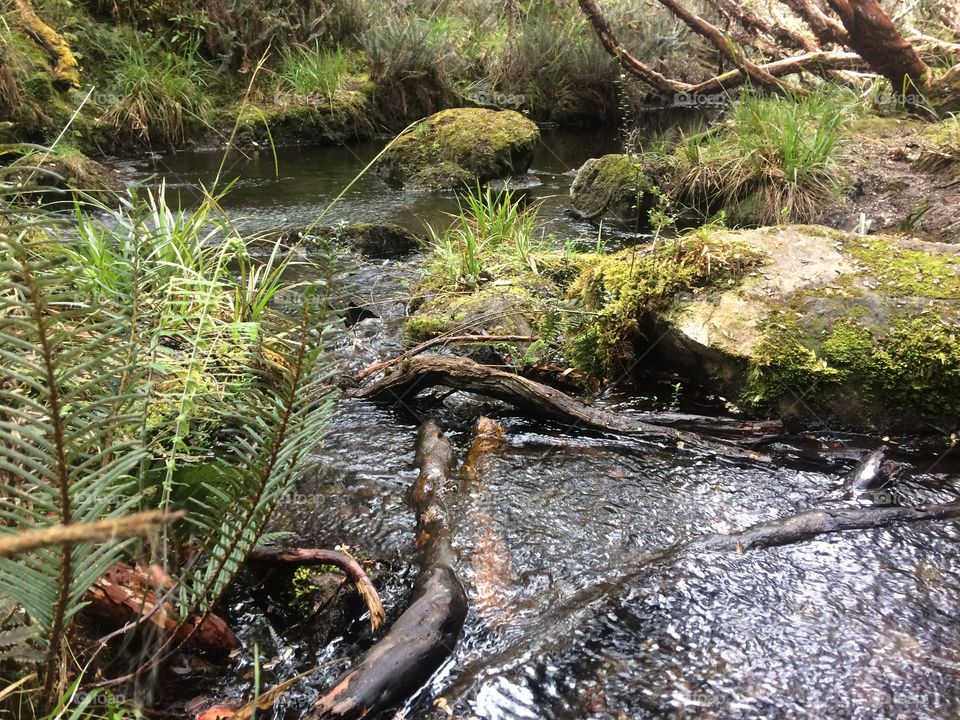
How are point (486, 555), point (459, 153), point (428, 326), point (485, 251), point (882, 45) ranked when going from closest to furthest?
1. point (486, 555)
2. point (428, 326)
3. point (485, 251)
4. point (882, 45)
5. point (459, 153)

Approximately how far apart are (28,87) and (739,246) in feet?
27.1

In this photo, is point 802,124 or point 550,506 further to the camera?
point 802,124

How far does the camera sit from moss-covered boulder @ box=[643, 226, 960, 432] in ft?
8.02

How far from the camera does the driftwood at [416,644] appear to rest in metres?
1.36

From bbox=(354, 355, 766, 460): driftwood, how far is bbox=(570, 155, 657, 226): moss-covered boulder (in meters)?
3.25

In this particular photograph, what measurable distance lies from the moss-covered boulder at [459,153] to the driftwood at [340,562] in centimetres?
574

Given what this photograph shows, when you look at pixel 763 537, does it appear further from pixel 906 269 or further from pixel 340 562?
pixel 906 269

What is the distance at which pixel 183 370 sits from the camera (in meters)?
2.10

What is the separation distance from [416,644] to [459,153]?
6481 mm

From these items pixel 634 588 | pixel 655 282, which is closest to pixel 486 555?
pixel 634 588

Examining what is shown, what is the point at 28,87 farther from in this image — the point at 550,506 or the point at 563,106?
the point at 550,506

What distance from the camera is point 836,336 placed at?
2549 millimetres

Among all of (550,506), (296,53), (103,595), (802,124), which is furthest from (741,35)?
(103,595)

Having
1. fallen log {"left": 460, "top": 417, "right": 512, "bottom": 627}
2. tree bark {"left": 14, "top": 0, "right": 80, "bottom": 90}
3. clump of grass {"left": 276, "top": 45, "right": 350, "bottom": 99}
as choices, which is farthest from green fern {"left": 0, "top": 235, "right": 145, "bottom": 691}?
clump of grass {"left": 276, "top": 45, "right": 350, "bottom": 99}
